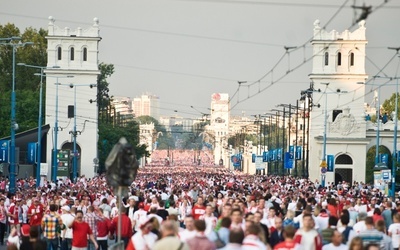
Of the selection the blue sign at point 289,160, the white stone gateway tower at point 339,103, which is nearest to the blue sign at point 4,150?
the blue sign at point 289,160

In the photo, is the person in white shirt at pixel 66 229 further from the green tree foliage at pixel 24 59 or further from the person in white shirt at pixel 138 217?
the green tree foliage at pixel 24 59

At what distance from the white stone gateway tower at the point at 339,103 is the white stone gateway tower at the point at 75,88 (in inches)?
735

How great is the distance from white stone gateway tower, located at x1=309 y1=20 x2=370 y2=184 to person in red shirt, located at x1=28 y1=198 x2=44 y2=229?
75.6 metres

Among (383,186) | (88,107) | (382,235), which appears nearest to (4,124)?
(88,107)

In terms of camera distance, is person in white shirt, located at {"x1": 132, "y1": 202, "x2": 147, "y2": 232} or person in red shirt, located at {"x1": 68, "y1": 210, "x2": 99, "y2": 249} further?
person in white shirt, located at {"x1": 132, "y1": 202, "x2": 147, "y2": 232}

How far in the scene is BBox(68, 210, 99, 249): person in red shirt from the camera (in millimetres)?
26109

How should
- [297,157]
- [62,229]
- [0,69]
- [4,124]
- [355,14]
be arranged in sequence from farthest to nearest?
[0,69], [4,124], [297,157], [62,229], [355,14]

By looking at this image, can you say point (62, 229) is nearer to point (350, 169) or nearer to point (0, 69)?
point (350, 169)

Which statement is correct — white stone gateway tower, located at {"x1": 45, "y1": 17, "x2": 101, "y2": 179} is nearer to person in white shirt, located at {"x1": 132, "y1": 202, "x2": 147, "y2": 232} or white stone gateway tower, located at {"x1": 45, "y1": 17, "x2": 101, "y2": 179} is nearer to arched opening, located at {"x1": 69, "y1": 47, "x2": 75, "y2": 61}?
arched opening, located at {"x1": 69, "y1": 47, "x2": 75, "y2": 61}

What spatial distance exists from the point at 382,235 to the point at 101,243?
27.6 ft

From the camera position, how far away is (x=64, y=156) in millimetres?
79938

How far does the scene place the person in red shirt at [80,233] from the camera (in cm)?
2611

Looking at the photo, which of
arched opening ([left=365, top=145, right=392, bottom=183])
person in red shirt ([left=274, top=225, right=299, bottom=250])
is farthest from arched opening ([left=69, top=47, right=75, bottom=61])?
person in red shirt ([left=274, top=225, right=299, bottom=250])

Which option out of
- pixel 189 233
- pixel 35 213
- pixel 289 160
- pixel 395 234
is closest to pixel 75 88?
pixel 289 160
